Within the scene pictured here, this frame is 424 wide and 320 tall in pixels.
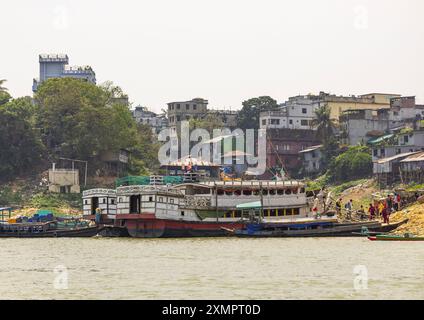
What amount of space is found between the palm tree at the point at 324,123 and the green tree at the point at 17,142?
95.9 feet

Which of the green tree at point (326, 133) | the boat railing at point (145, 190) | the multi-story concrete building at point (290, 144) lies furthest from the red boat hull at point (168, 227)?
the multi-story concrete building at point (290, 144)

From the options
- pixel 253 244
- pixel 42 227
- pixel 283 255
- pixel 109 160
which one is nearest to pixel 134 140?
pixel 109 160

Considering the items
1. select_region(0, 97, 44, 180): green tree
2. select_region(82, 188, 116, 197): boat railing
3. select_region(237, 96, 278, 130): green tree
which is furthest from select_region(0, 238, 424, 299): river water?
select_region(237, 96, 278, 130): green tree

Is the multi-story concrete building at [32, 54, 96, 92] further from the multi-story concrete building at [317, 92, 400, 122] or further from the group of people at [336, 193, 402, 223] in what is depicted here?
the group of people at [336, 193, 402, 223]

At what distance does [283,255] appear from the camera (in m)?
47.5

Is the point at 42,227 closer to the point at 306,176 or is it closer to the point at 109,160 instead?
the point at 109,160

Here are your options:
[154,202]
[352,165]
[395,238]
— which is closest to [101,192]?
[154,202]

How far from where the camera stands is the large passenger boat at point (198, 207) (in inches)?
2486

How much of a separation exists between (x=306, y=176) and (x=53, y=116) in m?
27.9

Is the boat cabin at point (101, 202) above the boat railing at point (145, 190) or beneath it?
beneath

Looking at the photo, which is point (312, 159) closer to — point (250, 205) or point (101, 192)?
point (250, 205)

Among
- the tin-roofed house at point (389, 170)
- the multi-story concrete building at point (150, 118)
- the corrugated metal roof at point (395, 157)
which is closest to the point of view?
the tin-roofed house at point (389, 170)

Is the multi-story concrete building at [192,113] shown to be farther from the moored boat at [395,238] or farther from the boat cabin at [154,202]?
the moored boat at [395,238]

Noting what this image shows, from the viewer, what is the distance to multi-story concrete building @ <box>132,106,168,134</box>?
430 ft
